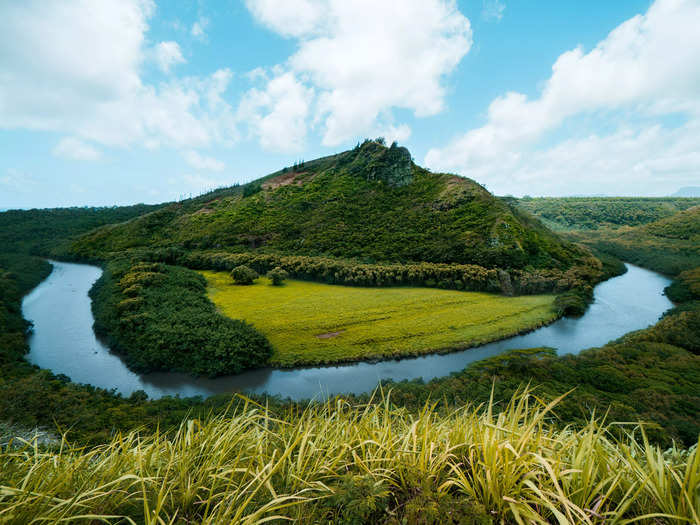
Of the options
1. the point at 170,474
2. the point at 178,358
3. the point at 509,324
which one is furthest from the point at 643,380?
the point at 178,358

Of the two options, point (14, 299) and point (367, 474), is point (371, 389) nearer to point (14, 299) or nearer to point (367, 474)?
point (367, 474)

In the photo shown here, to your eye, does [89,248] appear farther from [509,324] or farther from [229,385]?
[509,324]

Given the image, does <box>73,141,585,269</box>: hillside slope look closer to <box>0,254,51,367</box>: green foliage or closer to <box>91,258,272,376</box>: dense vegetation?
<box>0,254,51,367</box>: green foliage

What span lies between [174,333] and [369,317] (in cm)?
1270

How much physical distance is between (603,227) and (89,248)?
429 ft

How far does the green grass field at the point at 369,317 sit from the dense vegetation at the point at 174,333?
2.04 metres

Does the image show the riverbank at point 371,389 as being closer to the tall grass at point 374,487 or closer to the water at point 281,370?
the water at point 281,370

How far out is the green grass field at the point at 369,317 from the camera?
17.9 m

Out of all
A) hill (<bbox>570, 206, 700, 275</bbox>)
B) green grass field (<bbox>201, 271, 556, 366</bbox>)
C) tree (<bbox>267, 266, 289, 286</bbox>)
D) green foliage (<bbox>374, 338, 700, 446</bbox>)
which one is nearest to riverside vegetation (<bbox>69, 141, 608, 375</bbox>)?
green grass field (<bbox>201, 271, 556, 366</bbox>)

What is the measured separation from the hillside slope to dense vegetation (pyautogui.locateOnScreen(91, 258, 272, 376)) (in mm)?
22678

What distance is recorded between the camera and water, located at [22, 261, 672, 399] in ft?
48.4

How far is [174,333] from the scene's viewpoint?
16609mm

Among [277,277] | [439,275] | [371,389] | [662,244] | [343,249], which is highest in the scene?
Answer: [343,249]

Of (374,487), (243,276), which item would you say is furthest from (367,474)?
(243,276)
